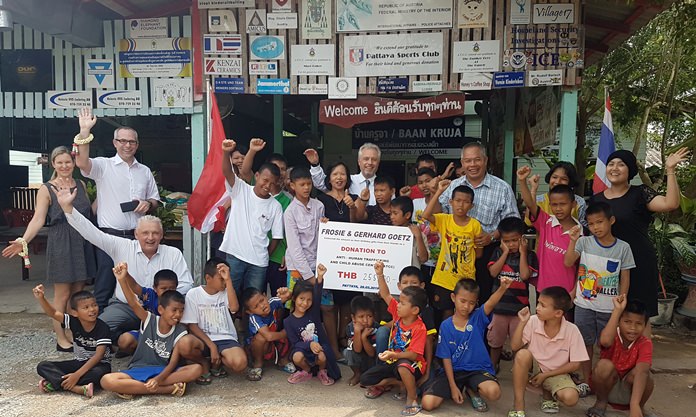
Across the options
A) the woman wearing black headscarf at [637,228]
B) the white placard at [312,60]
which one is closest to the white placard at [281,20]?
the white placard at [312,60]

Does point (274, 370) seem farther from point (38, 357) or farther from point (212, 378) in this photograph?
point (38, 357)

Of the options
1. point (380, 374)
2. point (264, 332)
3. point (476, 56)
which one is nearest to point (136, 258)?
point (264, 332)

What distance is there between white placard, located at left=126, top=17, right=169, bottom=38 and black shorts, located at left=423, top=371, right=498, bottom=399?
462 cm

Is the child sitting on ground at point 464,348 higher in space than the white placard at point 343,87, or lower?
lower

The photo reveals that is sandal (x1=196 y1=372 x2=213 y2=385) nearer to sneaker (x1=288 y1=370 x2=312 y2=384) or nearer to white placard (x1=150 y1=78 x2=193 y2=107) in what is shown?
sneaker (x1=288 y1=370 x2=312 y2=384)

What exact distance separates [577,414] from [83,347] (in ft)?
11.7

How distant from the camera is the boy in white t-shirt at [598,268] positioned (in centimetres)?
347

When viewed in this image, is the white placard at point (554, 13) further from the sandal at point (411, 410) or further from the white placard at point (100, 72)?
the white placard at point (100, 72)

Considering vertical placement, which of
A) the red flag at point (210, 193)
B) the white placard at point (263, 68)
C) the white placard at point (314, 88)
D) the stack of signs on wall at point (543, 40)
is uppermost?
the stack of signs on wall at point (543, 40)

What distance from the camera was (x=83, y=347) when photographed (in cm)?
364

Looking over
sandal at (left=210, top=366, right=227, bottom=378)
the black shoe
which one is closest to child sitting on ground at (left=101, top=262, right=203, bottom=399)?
sandal at (left=210, top=366, right=227, bottom=378)

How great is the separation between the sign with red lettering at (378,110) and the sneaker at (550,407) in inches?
121

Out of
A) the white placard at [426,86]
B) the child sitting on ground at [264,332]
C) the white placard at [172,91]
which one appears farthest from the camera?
the white placard at [172,91]

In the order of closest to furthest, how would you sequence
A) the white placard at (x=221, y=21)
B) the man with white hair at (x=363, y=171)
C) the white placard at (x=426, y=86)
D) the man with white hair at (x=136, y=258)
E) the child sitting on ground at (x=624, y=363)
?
the child sitting on ground at (x=624, y=363), the man with white hair at (x=136, y=258), the man with white hair at (x=363, y=171), the white placard at (x=426, y=86), the white placard at (x=221, y=21)
